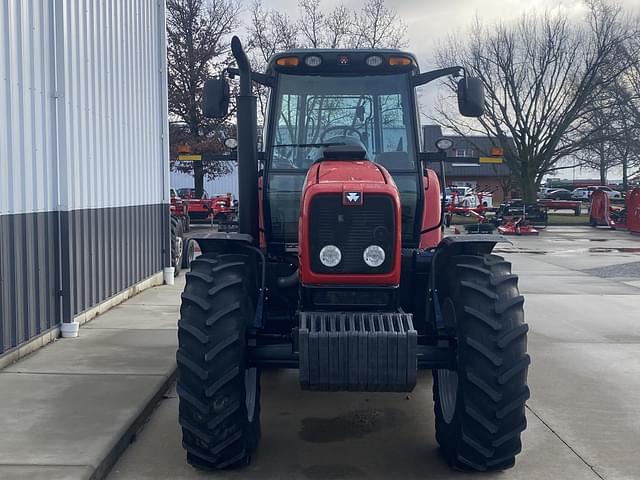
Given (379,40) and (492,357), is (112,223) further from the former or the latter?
(379,40)

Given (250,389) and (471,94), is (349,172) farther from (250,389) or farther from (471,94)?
(250,389)

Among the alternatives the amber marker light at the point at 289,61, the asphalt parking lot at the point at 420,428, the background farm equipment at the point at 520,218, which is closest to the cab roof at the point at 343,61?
the amber marker light at the point at 289,61

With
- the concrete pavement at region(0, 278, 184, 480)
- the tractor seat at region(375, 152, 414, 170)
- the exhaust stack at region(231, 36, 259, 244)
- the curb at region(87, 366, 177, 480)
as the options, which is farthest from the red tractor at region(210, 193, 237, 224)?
the exhaust stack at region(231, 36, 259, 244)

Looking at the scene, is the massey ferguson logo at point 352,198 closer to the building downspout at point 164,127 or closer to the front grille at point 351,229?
the front grille at point 351,229

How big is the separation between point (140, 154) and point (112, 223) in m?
1.88

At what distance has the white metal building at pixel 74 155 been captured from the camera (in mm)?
7223

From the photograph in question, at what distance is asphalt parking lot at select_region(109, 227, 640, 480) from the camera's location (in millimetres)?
5004

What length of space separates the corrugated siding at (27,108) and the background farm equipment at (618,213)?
81.1ft

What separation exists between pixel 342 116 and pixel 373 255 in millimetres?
1795

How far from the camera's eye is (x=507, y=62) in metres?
35.9

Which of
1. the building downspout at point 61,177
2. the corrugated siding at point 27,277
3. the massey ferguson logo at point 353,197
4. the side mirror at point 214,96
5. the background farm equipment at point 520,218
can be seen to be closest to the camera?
the massey ferguson logo at point 353,197

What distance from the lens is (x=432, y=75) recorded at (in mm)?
6160

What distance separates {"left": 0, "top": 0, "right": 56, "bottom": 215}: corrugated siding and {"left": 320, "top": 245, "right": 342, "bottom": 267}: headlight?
359cm

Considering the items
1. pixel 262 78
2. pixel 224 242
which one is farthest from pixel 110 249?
pixel 224 242
